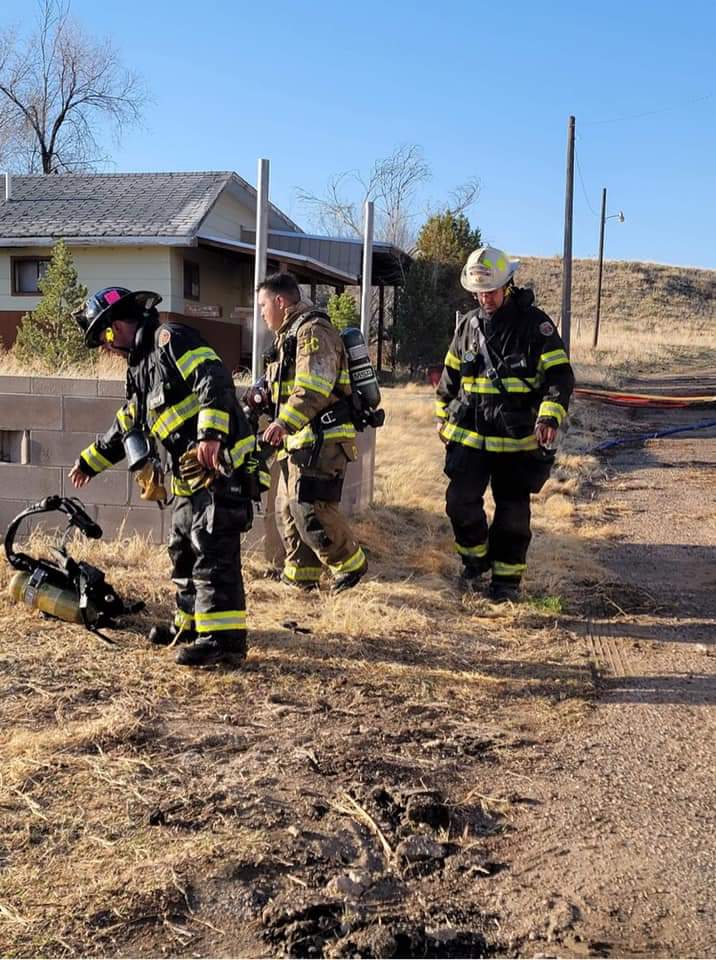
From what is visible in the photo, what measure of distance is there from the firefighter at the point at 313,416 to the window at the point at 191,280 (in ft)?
45.8

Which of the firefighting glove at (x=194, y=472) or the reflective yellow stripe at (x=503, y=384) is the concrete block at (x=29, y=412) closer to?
the firefighting glove at (x=194, y=472)

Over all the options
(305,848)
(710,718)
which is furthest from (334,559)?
(305,848)

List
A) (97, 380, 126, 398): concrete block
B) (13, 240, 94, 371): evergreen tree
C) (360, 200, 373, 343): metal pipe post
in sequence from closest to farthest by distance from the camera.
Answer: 1. (97, 380, 126, 398): concrete block
2. (360, 200, 373, 343): metal pipe post
3. (13, 240, 94, 371): evergreen tree

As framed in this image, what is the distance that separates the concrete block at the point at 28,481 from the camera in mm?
6438

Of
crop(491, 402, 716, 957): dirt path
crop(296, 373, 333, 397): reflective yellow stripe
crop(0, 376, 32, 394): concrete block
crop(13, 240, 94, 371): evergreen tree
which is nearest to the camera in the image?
crop(491, 402, 716, 957): dirt path

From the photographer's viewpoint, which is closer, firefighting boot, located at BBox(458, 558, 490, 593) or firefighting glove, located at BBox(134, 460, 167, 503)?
firefighting glove, located at BBox(134, 460, 167, 503)

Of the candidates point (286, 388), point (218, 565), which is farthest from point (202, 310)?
point (218, 565)

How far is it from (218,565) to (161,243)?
46.0ft

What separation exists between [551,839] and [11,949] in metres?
1.57

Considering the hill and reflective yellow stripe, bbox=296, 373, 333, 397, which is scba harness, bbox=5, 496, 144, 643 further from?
the hill

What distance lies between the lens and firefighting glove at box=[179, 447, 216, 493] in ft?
14.1

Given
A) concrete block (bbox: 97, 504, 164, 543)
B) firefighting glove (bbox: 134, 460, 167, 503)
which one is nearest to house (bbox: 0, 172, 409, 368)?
concrete block (bbox: 97, 504, 164, 543)

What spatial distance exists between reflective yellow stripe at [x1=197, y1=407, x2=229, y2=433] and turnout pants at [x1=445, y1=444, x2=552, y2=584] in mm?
1864

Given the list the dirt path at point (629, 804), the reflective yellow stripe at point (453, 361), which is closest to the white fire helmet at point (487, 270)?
the reflective yellow stripe at point (453, 361)
